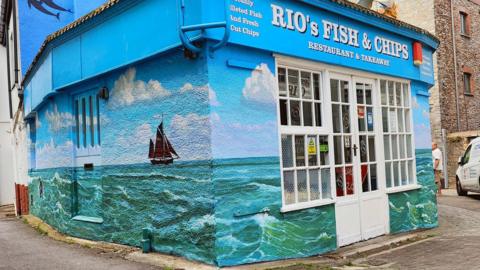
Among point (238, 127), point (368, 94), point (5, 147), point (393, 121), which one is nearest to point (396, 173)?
point (393, 121)

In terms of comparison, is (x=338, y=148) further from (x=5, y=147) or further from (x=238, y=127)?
(x=5, y=147)

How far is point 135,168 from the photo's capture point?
7.09 m

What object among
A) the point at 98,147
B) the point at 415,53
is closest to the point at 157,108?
the point at 98,147

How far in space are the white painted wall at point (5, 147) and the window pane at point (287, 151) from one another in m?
16.7

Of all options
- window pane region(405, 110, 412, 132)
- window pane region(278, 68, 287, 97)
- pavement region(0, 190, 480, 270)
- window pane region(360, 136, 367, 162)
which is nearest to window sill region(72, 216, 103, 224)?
pavement region(0, 190, 480, 270)

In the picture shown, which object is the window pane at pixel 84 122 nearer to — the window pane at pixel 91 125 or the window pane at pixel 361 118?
the window pane at pixel 91 125

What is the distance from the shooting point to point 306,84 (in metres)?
→ 7.27

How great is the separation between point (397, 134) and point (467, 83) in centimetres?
1466

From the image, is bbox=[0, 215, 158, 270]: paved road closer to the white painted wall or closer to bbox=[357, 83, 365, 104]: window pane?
bbox=[357, 83, 365, 104]: window pane

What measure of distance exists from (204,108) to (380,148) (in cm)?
415

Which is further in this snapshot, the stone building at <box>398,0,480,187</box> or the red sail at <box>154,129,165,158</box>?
the stone building at <box>398,0,480,187</box>

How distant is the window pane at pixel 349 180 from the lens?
796 cm

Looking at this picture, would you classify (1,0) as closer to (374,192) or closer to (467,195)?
(374,192)

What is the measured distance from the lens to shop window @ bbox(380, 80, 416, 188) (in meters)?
8.98
